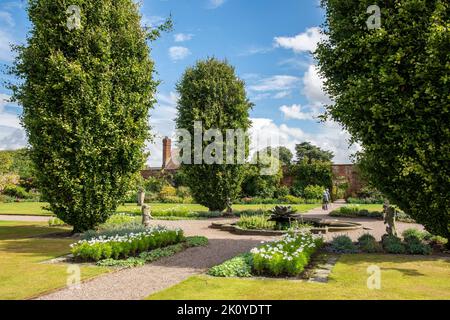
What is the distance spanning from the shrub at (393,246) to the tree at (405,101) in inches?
43.7

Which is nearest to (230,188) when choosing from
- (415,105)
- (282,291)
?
(415,105)

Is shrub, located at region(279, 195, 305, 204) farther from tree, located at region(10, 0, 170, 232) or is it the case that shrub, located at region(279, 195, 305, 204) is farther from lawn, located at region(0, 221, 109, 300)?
lawn, located at region(0, 221, 109, 300)

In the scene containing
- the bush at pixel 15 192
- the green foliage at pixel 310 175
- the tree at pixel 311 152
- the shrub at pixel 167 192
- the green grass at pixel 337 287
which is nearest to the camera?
the green grass at pixel 337 287

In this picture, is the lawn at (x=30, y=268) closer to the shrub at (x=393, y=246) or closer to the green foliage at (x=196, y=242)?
the green foliage at (x=196, y=242)

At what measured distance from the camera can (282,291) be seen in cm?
781

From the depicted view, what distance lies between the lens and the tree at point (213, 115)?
27.4 m

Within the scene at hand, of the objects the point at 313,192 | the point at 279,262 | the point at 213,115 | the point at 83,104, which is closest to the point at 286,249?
the point at 279,262

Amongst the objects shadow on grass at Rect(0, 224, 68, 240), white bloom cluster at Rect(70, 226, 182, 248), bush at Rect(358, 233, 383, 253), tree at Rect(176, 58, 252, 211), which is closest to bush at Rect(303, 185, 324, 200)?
tree at Rect(176, 58, 252, 211)

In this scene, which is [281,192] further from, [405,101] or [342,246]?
[405,101]

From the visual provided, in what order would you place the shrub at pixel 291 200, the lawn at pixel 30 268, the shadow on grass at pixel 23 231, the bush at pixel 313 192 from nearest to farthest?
1. the lawn at pixel 30 268
2. the shadow on grass at pixel 23 231
3. the shrub at pixel 291 200
4. the bush at pixel 313 192

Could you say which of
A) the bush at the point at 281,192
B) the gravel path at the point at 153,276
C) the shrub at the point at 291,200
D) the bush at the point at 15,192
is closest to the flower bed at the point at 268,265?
the gravel path at the point at 153,276

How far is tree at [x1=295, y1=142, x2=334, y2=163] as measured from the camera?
71312mm

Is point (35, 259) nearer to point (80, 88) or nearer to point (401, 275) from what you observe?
point (80, 88)

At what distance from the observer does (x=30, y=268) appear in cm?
1012
